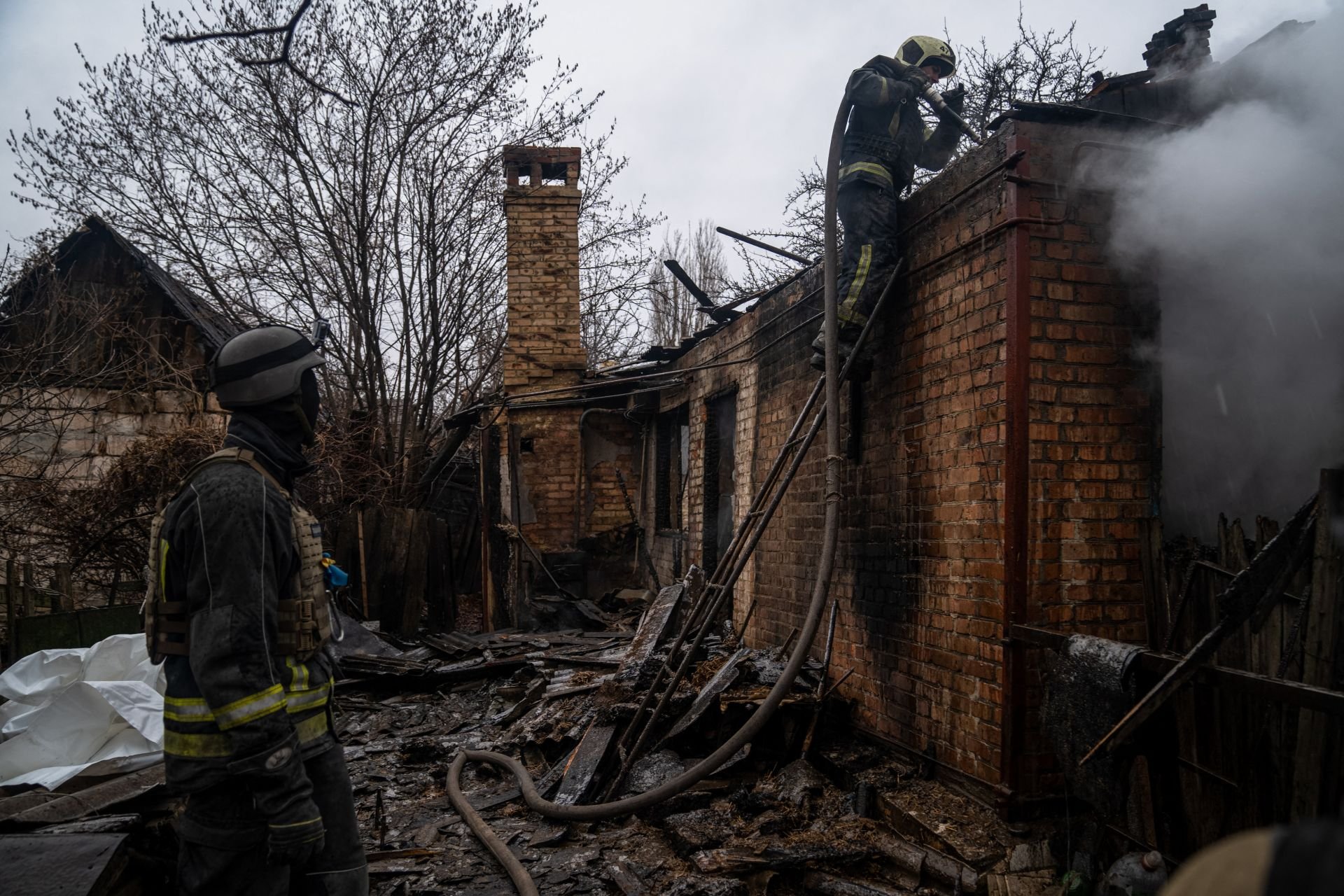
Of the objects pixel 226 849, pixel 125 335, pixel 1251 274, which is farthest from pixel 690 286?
pixel 226 849

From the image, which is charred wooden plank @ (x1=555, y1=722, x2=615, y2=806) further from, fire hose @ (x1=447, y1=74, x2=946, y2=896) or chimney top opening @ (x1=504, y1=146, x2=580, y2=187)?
chimney top opening @ (x1=504, y1=146, x2=580, y2=187)

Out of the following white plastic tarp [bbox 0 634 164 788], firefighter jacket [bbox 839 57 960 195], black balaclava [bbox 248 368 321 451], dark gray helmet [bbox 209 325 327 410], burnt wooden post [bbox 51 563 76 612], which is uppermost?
firefighter jacket [bbox 839 57 960 195]

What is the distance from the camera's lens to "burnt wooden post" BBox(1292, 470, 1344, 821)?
95.4 inches

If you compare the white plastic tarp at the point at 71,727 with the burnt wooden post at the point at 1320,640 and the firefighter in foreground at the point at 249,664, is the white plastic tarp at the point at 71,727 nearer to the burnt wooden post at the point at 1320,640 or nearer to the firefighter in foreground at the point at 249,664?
the firefighter in foreground at the point at 249,664

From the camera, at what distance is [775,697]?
165 inches

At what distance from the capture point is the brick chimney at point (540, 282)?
12.1m

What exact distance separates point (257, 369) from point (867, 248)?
3306 millimetres

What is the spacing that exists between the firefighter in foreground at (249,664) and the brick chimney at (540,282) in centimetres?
937

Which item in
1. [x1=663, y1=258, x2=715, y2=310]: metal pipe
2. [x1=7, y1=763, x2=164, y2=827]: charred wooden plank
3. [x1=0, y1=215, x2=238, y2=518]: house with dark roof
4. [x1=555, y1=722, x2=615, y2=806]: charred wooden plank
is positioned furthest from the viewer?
[x1=0, y1=215, x2=238, y2=518]: house with dark roof

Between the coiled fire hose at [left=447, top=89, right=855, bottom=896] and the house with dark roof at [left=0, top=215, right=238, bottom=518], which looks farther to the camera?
the house with dark roof at [left=0, top=215, right=238, bottom=518]

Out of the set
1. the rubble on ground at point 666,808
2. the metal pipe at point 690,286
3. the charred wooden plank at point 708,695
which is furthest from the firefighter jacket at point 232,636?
the metal pipe at point 690,286

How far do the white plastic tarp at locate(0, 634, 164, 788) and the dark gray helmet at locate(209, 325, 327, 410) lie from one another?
210 cm

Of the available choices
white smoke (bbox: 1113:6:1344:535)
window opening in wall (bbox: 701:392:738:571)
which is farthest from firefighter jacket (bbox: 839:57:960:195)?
window opening in wall (bbox: 701:392:738:571)

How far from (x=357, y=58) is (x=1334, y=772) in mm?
13261
